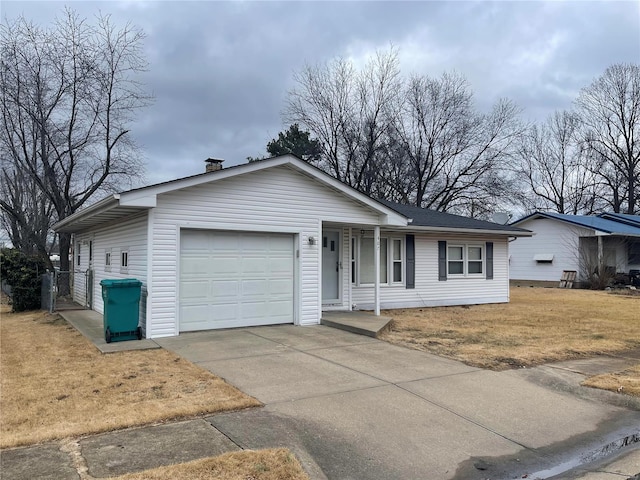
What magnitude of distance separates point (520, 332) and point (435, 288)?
4998 millimetres

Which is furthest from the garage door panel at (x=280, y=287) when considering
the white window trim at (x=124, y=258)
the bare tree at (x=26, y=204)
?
the bare tree at (x=26, y=204)

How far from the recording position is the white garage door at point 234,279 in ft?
31.5

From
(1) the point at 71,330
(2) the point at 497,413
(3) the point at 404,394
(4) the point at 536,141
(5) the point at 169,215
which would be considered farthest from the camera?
(4) the point at 536,141

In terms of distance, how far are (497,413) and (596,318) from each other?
9768mm

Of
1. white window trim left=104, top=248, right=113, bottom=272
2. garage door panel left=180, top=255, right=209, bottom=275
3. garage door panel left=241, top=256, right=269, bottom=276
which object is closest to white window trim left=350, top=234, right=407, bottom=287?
garage door panel left=241, top=256, right=269, bottom=276

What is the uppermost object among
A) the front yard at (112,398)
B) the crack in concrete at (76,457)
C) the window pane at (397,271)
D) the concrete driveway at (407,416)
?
the window pane at (397,271)

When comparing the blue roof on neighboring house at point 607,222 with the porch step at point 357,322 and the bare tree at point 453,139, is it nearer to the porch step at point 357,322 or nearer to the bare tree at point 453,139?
the bare tree at point 453,139

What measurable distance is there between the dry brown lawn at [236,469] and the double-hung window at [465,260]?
509 inches

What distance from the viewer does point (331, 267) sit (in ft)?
42.6

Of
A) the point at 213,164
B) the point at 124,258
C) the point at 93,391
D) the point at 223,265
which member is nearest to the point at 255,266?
the point at 223,265

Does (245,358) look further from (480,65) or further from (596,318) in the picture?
(480,65)

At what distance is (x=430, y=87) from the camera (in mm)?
33031

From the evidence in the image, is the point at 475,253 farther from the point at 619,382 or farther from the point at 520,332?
the point at 619,382

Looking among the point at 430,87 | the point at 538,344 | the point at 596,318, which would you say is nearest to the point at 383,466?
the point at 538,344
